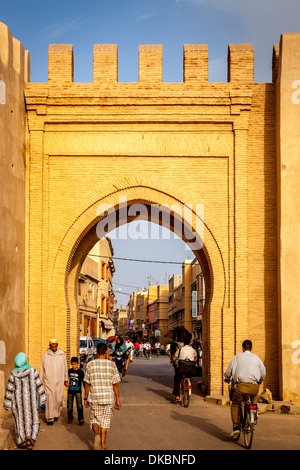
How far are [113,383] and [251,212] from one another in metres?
7.32

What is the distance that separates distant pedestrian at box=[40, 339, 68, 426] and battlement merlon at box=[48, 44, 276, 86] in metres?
6.74

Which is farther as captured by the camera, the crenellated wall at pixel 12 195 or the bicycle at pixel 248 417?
the crenellated wall at pixel 12 195

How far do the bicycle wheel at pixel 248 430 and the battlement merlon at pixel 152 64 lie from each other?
849cm

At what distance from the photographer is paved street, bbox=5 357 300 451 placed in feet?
29.0

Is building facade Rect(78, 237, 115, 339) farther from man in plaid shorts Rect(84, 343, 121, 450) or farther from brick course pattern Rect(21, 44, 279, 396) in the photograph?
man in plaid shorts Rect(84, 343, 121, 450)

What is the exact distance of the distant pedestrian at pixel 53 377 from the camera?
428 inches

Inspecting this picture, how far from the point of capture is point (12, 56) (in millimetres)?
13625

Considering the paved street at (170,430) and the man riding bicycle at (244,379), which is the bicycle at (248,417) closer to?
the man riding bicycle at (244,379)

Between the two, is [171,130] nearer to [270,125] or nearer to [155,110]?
[155,110]

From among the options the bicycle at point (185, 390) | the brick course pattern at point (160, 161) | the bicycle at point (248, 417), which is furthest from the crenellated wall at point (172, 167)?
the bicycle at point (248, 417)

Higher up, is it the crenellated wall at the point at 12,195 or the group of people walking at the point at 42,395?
the crenellated wall at the point at 12,195

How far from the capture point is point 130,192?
14.8m

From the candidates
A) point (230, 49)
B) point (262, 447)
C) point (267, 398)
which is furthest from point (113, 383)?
point (230, 49)

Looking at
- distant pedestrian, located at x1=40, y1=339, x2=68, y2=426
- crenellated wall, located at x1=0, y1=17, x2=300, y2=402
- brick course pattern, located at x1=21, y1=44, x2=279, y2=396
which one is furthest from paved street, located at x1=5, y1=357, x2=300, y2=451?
brick course pattern, located at x1=21, y1=44, x2=279, y2=396
